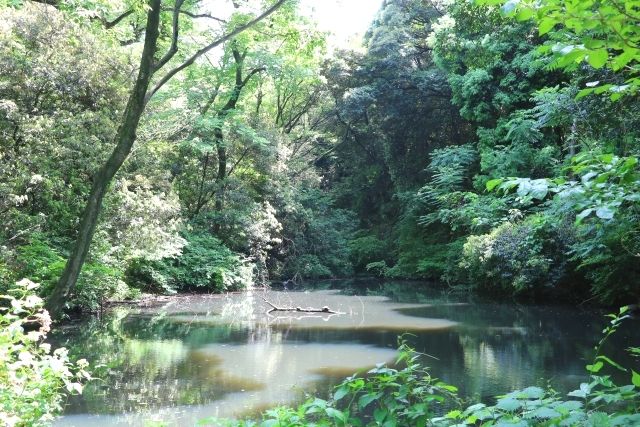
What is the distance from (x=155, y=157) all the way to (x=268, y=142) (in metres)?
5.11

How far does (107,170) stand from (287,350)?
4.79 m

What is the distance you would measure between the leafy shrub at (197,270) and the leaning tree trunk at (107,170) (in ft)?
34.8

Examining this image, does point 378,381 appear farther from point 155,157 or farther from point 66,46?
point 155,157

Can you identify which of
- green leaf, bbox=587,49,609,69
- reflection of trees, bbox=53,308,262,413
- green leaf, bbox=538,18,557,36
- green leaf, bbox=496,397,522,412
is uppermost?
green leaf, bbox=538,18,557,36

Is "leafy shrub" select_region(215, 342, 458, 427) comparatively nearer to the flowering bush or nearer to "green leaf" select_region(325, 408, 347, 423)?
"green leaf" select_region(325, 408, 347, 423)

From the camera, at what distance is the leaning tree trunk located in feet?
14.8

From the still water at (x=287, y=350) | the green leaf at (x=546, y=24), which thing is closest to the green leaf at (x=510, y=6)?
the green leaf at (x=546, y=24)

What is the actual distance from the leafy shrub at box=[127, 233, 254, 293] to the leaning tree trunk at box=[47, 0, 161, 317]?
1060 cm

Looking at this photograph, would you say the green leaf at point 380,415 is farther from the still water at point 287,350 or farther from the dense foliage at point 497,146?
the still water at point 287,350

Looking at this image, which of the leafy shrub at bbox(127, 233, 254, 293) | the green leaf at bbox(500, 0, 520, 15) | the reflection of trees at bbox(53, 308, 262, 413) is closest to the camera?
the green leaf at bbox(500, 0, 520, 15)

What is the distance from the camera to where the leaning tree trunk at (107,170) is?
178 inches

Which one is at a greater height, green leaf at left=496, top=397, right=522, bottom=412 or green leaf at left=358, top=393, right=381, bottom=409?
green leaf at left=496, top=397, right=522, bottom=412

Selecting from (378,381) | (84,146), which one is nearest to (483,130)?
(84,146)

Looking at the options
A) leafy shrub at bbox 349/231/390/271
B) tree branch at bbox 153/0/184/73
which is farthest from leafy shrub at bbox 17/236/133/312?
leafy shrub at bbox 349/231/390/271
